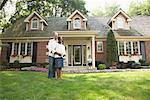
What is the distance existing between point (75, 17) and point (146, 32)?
7266 millimetres

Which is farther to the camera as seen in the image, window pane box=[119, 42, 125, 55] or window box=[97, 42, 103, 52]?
window box=[97, 42, 103, 52]

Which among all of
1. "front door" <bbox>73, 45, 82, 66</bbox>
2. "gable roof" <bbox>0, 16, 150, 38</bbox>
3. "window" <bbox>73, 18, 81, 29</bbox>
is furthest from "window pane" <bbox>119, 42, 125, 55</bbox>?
"window" <bbox>73, 18, 81, 29</bbox>

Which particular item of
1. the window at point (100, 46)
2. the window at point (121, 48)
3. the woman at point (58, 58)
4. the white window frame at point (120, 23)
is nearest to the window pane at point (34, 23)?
the window at point (100, 46)

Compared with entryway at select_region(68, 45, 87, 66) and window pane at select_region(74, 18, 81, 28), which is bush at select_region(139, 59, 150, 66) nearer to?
entryway at select_region(68, 45, 87, 66)

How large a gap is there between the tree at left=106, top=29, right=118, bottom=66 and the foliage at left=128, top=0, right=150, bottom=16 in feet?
68.1

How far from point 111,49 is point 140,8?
78.4ft

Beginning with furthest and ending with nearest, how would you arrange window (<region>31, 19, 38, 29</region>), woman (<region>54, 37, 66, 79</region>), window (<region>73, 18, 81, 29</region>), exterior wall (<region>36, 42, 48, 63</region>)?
window (<region>31, 19, 38, 29</region>) → window (<region>73, 18, 81, 29</region>) → exterior wall (<region>36, 42, 48, 63</region>) → woman (<region>54, 37, 66, 79</region>)

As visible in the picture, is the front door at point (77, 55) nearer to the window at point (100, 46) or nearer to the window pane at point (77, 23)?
the window at point (100, 46)

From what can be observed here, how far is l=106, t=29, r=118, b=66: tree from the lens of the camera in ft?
68.3

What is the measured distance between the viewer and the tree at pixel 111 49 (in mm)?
20828

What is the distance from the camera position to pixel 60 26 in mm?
25172

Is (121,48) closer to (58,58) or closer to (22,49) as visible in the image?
(22,49)

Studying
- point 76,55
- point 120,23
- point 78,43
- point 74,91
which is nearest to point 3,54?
point 76,55

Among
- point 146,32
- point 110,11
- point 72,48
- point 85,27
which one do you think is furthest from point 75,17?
point 110,11
